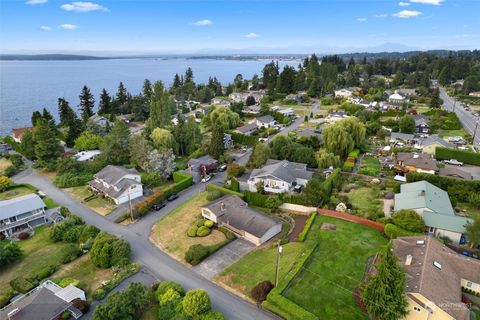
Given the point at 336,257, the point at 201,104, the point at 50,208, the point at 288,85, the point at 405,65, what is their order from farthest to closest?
the point at 405,65 < the point at 288,85 < the point at 201,104 < the point at 50,208 < the point at 336,257

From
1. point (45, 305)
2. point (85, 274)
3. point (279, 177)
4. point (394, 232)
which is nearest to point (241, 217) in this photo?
point (279, 177)

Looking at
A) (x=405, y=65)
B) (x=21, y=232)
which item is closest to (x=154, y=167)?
(x=21, y=232)

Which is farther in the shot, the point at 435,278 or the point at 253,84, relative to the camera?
the point at 253,84

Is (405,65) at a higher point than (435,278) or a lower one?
higher

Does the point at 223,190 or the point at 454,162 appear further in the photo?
the point at 454,162

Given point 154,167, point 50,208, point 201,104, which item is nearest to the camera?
point 50,208

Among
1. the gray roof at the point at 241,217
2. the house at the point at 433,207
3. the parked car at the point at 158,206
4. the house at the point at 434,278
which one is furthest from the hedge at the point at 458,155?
the parked car at the point at 158,206

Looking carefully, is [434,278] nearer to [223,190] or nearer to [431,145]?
[223,190]

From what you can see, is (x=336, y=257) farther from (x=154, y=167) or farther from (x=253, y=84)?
(x=253, y=84)
